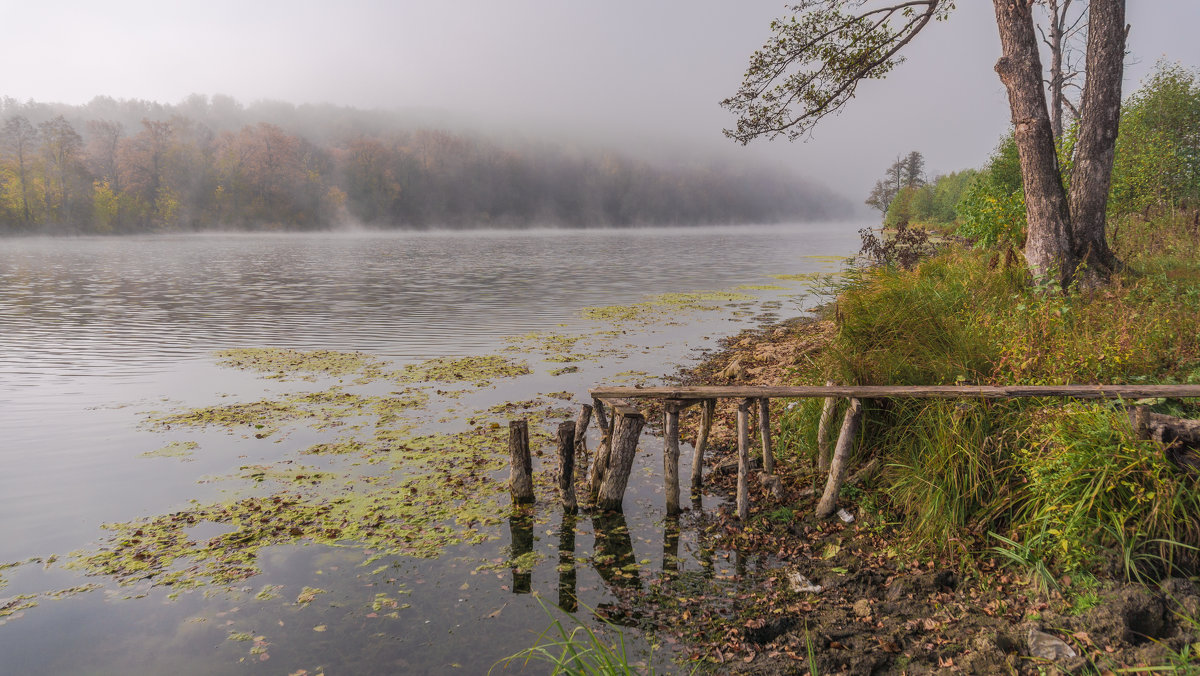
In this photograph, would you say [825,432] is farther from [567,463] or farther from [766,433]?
[567,463]

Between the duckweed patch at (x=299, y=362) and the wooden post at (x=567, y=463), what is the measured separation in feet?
30.9

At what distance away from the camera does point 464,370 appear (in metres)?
16.9

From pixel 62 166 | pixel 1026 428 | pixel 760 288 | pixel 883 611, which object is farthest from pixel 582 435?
pixel 62 166

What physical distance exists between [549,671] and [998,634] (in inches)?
148

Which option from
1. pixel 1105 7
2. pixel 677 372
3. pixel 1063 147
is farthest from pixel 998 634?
pixel 1063 147

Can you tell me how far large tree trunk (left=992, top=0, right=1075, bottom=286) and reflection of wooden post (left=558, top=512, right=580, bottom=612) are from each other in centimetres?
988

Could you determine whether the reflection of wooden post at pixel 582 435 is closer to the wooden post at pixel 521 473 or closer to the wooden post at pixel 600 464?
the wooden post at pixel 600 464

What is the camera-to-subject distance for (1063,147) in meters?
21.0

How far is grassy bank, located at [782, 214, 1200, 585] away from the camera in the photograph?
5.56 meters

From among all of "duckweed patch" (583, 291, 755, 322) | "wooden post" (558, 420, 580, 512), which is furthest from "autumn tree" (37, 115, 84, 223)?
"wooden post" (558, 420, 580, 512)

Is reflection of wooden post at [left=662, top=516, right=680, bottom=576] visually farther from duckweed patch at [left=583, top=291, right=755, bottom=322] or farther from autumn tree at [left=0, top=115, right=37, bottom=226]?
autumn tree at [left=0, top=115, right=37, bottom=226]

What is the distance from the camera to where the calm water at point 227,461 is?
6.01 metres

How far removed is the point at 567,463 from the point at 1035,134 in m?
10.8

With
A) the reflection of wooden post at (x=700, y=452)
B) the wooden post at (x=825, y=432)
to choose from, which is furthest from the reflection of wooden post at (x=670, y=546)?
the wooden post at (x=825, y=432)
